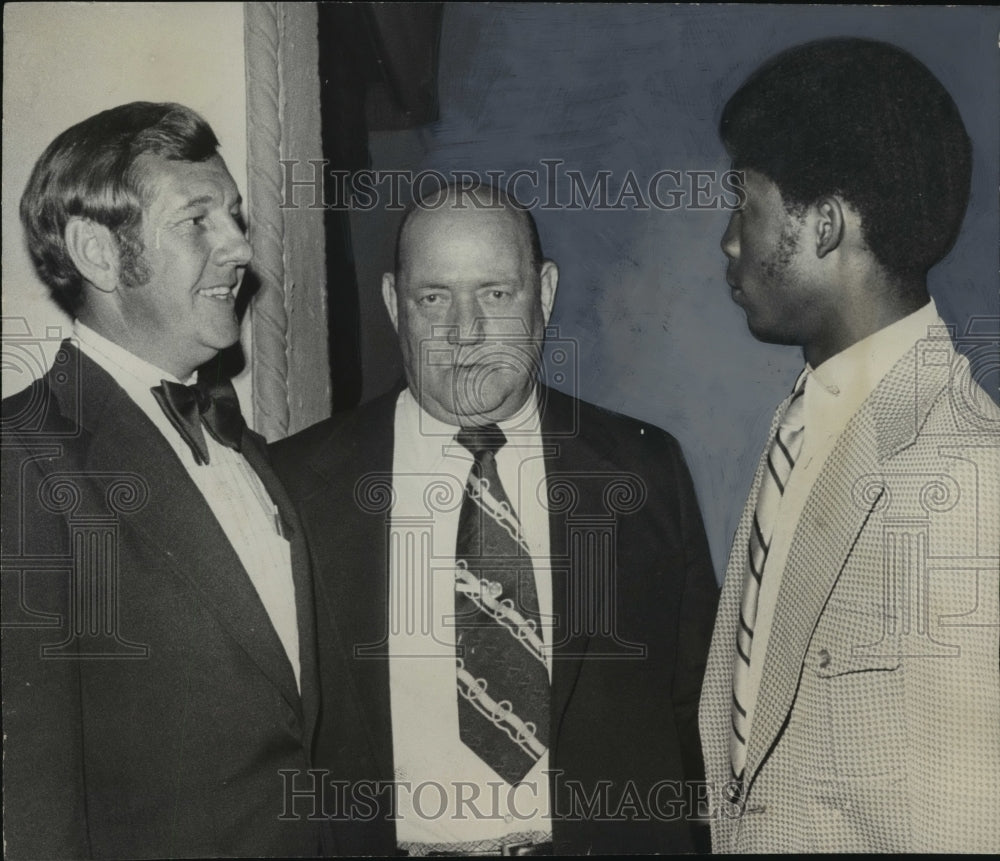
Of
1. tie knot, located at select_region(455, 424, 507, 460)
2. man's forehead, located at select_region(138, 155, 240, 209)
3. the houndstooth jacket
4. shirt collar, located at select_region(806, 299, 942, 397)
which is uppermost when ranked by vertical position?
man's forehead, located at select_region(138, 155, 240, 209)

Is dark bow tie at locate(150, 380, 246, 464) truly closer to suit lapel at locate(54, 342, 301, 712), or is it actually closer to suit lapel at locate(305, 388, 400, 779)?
suit lapel at locate(54, 342, 301, 712)

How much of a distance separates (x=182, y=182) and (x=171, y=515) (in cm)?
68

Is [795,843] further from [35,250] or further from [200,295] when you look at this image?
[35,250]

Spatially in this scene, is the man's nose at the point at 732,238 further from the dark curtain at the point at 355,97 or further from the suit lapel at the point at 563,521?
the dark curtain at the point at 355,97

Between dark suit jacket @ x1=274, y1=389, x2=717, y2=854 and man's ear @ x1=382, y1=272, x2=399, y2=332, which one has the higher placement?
man's ear @ x1=382, y1=272, x2=399, y2=332

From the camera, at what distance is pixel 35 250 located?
246 cm

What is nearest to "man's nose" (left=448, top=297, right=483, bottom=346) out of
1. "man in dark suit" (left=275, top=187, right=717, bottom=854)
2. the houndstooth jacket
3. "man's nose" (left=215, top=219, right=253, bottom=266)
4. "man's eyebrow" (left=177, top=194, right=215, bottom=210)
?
"man in dark suit" (left=275, top=187, right=717, bottom=854)

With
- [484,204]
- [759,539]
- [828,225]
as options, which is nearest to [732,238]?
[828,225]

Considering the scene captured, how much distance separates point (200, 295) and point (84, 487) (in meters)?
0.46

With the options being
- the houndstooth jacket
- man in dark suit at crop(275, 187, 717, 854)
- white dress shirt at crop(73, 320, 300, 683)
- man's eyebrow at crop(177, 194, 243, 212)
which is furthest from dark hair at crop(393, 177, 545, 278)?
the houndstooth jacket

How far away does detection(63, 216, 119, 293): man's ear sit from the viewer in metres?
2.41

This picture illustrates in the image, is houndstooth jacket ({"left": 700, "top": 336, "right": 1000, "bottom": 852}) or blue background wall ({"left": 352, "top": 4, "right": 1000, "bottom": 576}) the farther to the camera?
blue background wall ({"left": 352, "top": 4, "right": 1000, "bottom": 576})

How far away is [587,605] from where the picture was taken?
2475 mm

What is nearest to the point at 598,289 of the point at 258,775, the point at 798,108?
the point at 798,108
